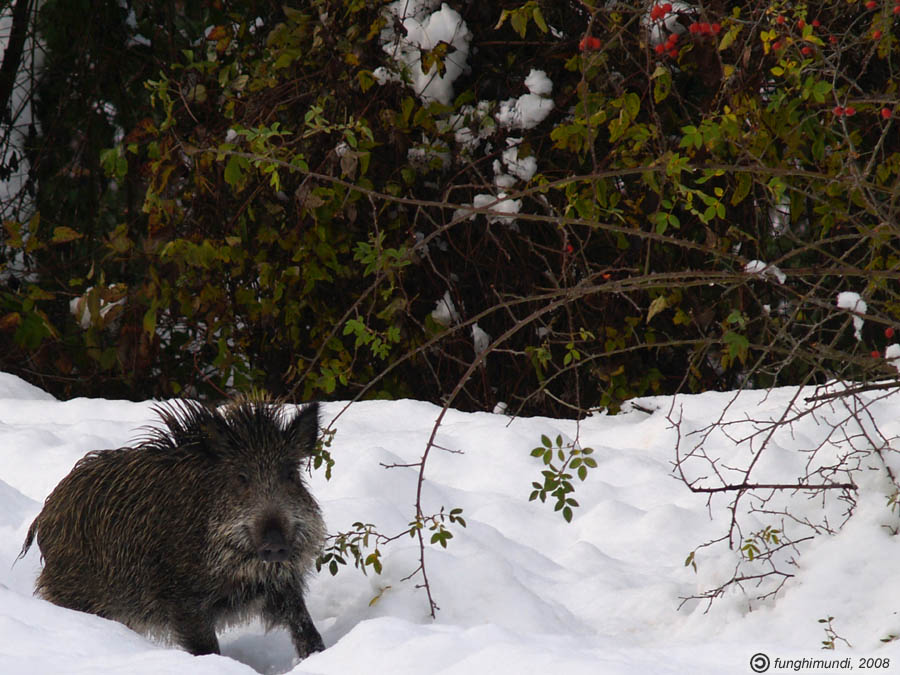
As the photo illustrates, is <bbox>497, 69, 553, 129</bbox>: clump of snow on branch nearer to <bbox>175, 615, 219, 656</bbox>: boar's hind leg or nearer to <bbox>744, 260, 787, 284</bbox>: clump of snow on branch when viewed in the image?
<bbox>744, 260, 787, 284</bbox>: clump of snow on branch

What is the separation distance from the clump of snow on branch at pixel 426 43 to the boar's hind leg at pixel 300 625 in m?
3.28

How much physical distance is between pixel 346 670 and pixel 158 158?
4.35 meters

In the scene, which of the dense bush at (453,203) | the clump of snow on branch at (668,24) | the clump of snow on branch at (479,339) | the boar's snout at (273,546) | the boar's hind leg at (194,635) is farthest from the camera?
the clump of snow on branch at (479,339)

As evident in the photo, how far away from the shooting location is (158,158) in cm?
628

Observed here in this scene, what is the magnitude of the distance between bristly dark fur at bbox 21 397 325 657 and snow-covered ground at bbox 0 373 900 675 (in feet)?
0.74

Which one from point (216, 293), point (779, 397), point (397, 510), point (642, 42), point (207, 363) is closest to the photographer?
point (397, 510)

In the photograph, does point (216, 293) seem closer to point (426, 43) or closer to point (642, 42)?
point (426, 43)

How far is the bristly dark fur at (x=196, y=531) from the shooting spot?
362cm

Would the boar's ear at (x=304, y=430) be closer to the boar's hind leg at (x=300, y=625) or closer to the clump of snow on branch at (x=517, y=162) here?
the boar's hind leg at (x=300, y=625)

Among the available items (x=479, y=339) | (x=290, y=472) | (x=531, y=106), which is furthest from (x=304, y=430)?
(x=531, y=106)

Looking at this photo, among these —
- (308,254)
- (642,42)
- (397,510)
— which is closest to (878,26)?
(642,42)

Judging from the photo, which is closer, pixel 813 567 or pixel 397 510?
pixel 813 567

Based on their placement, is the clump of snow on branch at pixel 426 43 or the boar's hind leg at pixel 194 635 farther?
the clump of snow on branch at pixel 426 43

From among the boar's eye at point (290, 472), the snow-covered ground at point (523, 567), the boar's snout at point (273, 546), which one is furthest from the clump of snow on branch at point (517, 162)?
the boar's snout at point (273, 546)
